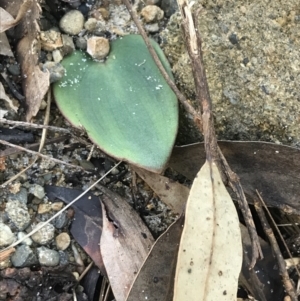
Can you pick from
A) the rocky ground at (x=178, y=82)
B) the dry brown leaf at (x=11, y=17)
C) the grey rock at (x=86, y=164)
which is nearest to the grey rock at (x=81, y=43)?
the rocky ground at (x=178, y=82)

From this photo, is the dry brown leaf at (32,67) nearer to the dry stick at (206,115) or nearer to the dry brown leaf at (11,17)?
the dry brown leaf at (11,17)

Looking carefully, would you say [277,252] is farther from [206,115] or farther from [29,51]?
[29,51]

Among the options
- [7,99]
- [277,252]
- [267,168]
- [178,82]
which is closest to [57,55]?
[7,99]

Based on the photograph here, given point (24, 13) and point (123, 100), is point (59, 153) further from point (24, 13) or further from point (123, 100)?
point (24, 13)

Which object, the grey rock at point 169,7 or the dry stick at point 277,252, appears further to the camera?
the grey rock at point 169,7

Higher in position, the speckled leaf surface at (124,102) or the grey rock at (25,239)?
the speckled leaf surface at (124,102)

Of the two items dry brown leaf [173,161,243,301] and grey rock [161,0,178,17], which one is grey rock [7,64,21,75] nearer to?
grey rock [161,0,178,17]
